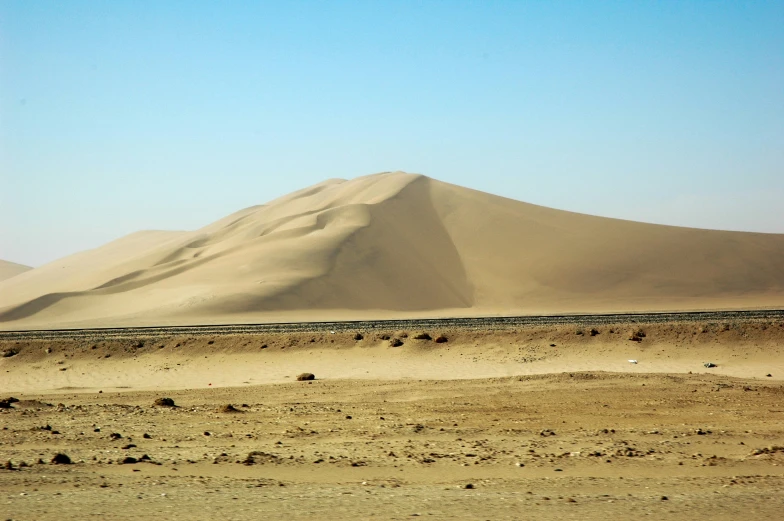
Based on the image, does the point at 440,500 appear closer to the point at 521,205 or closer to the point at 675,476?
the point at 675,476

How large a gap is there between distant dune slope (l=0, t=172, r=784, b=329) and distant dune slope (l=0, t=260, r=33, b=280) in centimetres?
7867

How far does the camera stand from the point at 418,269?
73250mm

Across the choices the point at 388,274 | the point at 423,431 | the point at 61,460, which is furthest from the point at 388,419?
the point at 388,274

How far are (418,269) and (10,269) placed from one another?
130655 millimetres

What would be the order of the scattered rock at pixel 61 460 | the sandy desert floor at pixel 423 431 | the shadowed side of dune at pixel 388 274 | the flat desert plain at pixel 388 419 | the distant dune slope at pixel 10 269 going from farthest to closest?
the distant dune slope at pixel 10 269 → the shadowed side of dune at pixel 388 274 → the scattered rock at pixel 61 460 → the flat desert plain at pixel 388 419 → the sandy desert floor at pixel 423 431

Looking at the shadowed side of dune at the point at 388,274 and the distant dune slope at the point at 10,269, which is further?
the distant dune slope at the point at 10,269

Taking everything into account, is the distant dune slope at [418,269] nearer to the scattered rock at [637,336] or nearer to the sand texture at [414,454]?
the scattered rock at [637,336]

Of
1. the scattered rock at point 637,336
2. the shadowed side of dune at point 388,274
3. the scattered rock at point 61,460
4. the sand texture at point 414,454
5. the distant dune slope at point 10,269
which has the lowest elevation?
the sand texture at point 414,454

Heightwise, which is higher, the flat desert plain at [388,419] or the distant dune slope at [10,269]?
the distant dune slope at [10,269]

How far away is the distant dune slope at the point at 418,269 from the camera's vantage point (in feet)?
198

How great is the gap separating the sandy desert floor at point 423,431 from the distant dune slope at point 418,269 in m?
27.3

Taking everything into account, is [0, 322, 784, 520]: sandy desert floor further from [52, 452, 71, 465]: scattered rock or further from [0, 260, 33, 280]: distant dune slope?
[0, 260, 33, 280]: distant dune slope

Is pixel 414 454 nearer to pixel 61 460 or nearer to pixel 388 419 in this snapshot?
pixel 388 419

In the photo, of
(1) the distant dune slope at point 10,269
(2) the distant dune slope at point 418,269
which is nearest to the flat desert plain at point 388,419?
(2) the distant dune slope at point 418,269
